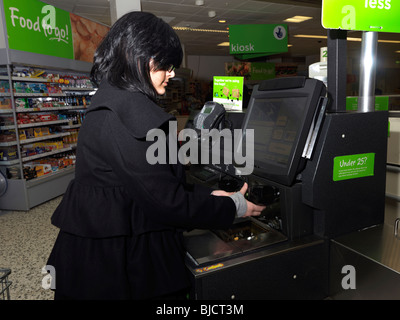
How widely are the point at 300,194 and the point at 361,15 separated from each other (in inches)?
30.5

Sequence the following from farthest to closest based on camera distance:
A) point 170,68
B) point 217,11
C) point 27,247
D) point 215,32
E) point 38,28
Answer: point 215,32
point 217,11
point 38,28
point 27,247
point 170,68

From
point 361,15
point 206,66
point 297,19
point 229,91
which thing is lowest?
point 229,91

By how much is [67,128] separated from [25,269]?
11.1 feet

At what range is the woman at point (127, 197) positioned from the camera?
0.95 meters

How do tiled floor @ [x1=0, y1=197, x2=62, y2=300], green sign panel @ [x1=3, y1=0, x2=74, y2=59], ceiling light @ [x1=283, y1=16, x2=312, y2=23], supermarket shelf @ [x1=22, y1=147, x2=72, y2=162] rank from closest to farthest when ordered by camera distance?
tiled floor @ [x1=0, y1=197, x2=62, y2=300]
green sign panel @ [x1=3, y1=0, x2=74, y2=59]
supermarket shelf @ [x1=22, y1=147, x2=72, y2=162]
ceiling light @ [x1=283, y1=16, x2=312, y2=23]

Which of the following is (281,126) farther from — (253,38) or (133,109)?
(253,38)

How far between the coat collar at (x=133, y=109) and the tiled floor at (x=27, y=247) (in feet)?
6.89

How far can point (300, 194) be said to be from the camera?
1308 mm

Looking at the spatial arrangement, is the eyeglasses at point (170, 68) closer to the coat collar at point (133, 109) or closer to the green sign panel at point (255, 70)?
the coat collar at point (133, 109)

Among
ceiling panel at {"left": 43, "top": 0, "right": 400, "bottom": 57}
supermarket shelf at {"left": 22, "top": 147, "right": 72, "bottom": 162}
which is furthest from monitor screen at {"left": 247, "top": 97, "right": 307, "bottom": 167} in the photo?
ceiling panel at {"left": 43, "top": 0, "right": 400, "bottom": 57}

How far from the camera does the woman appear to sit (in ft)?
3.13

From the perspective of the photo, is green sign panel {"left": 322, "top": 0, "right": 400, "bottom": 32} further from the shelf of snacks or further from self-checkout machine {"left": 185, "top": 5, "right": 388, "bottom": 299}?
the shelf of snacks

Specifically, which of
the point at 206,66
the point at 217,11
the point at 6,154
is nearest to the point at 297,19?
the point at 217,11

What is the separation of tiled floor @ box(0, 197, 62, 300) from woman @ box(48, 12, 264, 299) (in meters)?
1.81
